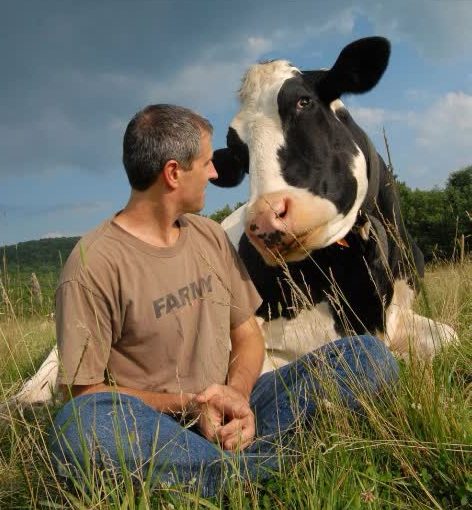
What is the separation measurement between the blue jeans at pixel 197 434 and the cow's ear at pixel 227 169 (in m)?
2.56

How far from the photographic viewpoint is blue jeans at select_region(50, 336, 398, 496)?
237 cm

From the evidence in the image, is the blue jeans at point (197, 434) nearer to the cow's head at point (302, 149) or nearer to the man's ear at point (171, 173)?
the cow's head at point (302, 149)

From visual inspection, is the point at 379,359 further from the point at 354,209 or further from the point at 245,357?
the point at 354,209

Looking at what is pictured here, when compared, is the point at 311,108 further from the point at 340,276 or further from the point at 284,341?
the point at 284,341

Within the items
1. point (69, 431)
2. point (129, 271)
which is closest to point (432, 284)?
point (129, 271)

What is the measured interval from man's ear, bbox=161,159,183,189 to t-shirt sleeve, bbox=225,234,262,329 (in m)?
0.62

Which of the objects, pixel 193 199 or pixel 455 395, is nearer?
pixel 455 395

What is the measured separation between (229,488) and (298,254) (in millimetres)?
1771

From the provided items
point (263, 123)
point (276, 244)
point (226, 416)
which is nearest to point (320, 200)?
point (276, 244)

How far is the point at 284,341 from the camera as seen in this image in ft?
14.8

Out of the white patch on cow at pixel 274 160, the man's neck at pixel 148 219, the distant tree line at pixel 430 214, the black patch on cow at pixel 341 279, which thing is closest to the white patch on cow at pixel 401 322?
the black patch on cow at pixel 341 279

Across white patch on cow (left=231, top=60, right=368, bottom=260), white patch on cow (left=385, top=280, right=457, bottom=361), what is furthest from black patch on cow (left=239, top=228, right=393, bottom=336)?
white patch on cow (left=231, top=60, right=368, bottom=260)

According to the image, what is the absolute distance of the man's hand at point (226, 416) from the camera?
2.62 meters

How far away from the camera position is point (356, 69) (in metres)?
4.83
